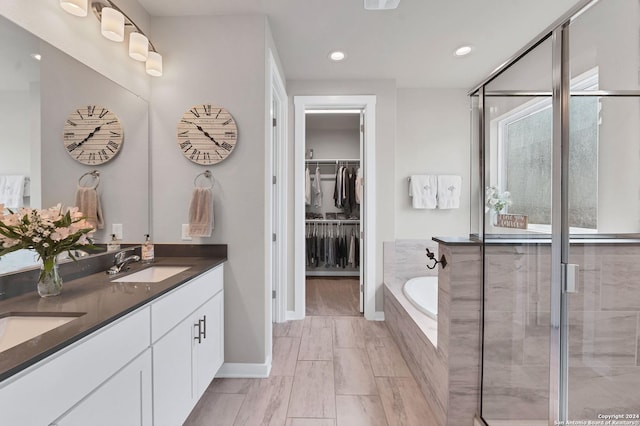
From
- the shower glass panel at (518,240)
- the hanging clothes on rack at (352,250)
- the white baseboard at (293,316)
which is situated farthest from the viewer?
the hanging clothes on rack at (352,250)

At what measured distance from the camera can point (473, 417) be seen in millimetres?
1658

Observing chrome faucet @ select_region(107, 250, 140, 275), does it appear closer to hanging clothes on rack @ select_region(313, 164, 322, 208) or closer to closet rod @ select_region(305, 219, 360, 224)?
closet rod @ select_region(305, 219, 360, 224)

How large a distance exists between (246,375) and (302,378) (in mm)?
420

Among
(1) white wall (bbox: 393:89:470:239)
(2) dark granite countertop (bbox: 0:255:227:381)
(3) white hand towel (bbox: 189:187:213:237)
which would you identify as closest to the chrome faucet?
→ (2) dark granite countertop (bbox: 0:255:227:381)

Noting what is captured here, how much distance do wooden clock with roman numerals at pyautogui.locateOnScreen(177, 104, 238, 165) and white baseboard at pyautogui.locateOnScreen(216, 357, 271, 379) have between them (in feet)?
5.04

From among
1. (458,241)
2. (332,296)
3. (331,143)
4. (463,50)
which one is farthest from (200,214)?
(331,143)

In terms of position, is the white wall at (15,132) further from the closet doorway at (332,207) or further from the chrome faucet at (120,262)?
the closet doorway at (332,207)

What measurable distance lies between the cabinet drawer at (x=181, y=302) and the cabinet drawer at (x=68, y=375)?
14 centimetres

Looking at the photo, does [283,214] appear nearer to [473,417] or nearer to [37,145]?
[37,145]

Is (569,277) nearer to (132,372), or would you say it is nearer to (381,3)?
(381,3)

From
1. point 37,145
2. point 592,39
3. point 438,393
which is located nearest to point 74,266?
point 37,145

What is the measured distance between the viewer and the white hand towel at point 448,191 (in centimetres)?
370

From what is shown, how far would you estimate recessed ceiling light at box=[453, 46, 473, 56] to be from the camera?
9.15ft

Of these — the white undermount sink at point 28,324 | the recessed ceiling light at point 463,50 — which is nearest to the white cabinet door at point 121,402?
the white undermount sink at point 28,324
